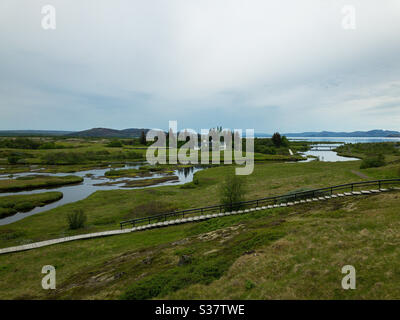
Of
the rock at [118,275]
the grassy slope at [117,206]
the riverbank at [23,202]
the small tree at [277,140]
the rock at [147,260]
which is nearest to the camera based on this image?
the rock at [118,275]

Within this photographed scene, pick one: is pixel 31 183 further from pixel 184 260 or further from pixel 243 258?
pixel 243 258

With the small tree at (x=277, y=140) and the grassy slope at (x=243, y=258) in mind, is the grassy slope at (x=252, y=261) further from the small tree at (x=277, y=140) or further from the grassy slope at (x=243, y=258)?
the small tree at (x=277, y=140)

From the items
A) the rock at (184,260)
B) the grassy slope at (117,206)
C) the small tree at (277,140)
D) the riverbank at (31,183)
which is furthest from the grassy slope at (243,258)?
the small tree at (277,140)

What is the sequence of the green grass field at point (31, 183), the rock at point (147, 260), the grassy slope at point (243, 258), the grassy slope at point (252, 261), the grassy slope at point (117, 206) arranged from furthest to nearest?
the green grass field at point (31, 183)
the grassy slope at point (117, 206)
the rock at point (147, 260)
the grassy slope at point (243, 258)
the grassy slope at point (252, 261)

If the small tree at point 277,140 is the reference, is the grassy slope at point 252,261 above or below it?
below

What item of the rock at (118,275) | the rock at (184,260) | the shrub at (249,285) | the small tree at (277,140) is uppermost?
the small tree at (277,140)

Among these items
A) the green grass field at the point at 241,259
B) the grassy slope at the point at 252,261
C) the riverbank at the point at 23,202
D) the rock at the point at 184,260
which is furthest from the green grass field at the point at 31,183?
the rock at the point at 184,260

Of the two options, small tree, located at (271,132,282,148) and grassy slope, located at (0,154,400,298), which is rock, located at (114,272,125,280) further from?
small tree, located at (271,132,282,148)

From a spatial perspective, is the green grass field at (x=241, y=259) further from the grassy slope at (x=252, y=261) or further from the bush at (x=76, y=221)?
the bush at (x=76, y=221)

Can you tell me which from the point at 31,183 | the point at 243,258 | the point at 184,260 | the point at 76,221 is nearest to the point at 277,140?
the point at 31,183

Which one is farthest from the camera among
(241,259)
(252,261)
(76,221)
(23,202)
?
(23,202)

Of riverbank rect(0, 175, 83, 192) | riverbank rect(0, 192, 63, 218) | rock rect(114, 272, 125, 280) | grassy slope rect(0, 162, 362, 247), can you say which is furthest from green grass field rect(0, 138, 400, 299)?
riverbank rect(0, 175, 83, 192)

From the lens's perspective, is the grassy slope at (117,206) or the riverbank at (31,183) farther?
the riverbank at (31,183)

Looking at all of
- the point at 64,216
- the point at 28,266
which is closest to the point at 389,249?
the point at 28,266
